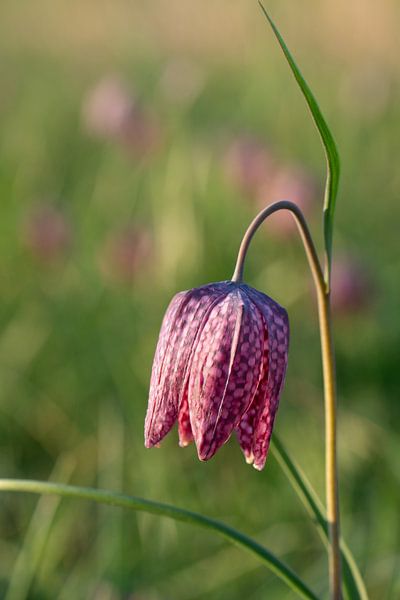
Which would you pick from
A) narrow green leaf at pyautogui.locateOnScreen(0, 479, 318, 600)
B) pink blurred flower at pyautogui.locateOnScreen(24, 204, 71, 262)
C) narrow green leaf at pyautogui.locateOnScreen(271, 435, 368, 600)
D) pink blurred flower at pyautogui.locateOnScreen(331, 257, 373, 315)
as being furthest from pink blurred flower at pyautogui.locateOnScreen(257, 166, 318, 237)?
narrow green leaf at pyautogui.locateOnScreen(0, 479, 318, 600)

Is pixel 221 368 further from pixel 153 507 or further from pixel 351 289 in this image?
pixel 351 289

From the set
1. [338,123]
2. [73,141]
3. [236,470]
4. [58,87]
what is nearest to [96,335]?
[236,470]

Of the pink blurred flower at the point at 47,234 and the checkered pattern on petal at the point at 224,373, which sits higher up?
the checkered pattern on petal at the point at 224,373

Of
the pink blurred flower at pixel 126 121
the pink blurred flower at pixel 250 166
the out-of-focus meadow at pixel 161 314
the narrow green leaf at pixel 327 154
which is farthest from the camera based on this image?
the pink blurred flower at pixel 126 121

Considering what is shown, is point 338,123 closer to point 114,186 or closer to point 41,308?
point 114,186

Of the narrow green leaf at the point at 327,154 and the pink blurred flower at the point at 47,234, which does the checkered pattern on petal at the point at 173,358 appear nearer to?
the narrow green leaf at the point at 327,154

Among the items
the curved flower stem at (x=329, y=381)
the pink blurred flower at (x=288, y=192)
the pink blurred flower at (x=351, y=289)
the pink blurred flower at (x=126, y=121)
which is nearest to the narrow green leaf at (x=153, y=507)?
the curved flower stem at (x=329, y=381)

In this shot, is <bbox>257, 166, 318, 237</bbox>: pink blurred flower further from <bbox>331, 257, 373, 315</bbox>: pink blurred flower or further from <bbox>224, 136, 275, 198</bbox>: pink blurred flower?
<bbox>331, 257, 373, 315</bbox>: pink blurred flower

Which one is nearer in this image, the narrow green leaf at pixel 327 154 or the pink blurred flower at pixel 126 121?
the narrow green leaf at pixel 327 154
